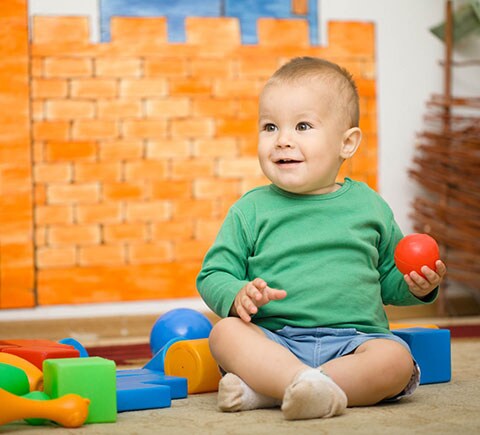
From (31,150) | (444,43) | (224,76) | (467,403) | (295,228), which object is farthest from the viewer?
(444,43)

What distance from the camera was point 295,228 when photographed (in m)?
1.23

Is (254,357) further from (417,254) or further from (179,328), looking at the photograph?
(179,328)

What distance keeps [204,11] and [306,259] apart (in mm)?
1220

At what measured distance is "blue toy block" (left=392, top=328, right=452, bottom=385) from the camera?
4.36ft

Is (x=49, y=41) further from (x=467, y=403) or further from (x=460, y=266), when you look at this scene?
(x=467, y=403)

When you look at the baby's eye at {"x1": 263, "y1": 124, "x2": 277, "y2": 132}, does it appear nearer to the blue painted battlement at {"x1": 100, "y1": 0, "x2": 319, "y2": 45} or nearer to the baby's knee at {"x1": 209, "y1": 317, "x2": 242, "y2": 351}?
the baby's knee at {"x1": 209, "y1": 317, "x2": 242, "y2": 351}

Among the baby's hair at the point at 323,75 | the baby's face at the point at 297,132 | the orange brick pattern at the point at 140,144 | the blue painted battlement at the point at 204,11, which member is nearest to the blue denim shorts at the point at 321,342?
the baby's face at the point at 297,132

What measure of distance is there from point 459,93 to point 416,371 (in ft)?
4.83

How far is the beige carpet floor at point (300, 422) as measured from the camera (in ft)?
3.14

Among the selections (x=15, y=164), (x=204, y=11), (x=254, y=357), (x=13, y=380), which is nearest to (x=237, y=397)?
(x=254, y=357)

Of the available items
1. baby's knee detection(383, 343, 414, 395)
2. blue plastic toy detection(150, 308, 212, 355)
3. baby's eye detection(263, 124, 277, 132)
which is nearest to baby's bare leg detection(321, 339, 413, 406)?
baby's knee detection(383, 343, 414, 395)

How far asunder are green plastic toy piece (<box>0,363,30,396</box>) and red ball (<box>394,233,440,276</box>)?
52cm

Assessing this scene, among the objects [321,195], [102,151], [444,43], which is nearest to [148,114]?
[102,151]

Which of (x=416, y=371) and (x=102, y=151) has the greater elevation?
(x=102, y=151)
